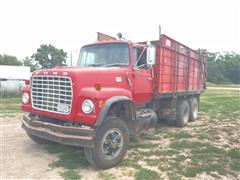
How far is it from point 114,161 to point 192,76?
592 cm

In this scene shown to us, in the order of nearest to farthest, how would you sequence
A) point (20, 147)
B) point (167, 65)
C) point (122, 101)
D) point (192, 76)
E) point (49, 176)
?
point (49, 176), point (122, 101), point (20, 147), point (167, 65), point (192, 76)

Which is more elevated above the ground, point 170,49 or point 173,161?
point 170,49

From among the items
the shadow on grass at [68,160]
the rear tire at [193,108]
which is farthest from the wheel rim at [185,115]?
the shadow on grass at [68,160]

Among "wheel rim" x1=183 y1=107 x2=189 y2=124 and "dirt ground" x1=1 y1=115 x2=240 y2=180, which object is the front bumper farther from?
"wheel rim" x1=183 y1=107 x2=189 y2=124

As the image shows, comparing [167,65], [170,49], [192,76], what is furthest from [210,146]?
[192,76]

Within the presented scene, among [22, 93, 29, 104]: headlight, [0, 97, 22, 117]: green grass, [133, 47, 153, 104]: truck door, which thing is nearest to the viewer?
[22, 93, 29, 104]: headlight

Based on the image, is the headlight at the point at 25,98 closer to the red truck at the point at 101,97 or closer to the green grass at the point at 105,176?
the red truck at the point at 101,97

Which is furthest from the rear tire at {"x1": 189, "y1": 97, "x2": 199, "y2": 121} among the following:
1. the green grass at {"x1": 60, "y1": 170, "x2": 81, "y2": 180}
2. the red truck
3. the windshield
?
the green grass at {"x1": 60, "y1": 170, "x2": 81, "y2": 180}

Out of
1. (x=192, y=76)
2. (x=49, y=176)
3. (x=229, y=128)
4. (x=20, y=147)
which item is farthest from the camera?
(x=192, y=76)

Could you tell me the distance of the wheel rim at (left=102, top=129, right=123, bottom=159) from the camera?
461 cm

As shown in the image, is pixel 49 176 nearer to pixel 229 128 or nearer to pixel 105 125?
pixel 105 125

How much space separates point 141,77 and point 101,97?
1844 mm

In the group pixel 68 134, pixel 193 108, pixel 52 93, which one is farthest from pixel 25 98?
pixel 193 108

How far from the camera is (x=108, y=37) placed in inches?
292
